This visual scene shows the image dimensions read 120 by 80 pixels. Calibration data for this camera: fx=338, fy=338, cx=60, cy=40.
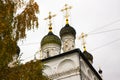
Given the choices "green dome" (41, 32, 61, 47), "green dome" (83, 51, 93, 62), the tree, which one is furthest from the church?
the tree

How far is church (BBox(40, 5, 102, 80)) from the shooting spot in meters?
19.3

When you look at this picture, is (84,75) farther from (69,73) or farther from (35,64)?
(35,64)

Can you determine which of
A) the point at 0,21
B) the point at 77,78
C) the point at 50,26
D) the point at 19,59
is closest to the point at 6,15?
the point at 0,21

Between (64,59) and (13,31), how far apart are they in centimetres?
1156

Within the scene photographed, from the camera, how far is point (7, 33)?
804 centimetres

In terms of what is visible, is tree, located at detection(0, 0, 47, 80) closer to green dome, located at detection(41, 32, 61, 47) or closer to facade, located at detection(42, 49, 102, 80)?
facade, located at detection(42, 49, 102, 80)

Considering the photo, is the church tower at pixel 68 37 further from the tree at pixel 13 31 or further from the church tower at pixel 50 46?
the tree at pixel 13 31

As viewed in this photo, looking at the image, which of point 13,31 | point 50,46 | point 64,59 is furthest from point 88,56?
point 13,31

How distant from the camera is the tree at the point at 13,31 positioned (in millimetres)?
7785

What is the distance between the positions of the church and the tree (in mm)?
8996

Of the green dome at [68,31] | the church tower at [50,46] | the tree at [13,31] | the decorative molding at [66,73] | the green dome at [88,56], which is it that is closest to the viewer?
the tree at [13,31]

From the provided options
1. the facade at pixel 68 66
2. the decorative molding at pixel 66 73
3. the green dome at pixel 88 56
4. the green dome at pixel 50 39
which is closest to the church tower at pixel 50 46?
the green dome at pixel 50 39

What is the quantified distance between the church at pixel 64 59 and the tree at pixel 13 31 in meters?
9.00

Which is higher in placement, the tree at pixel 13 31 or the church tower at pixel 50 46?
A: the church tower at pixel 50 46
